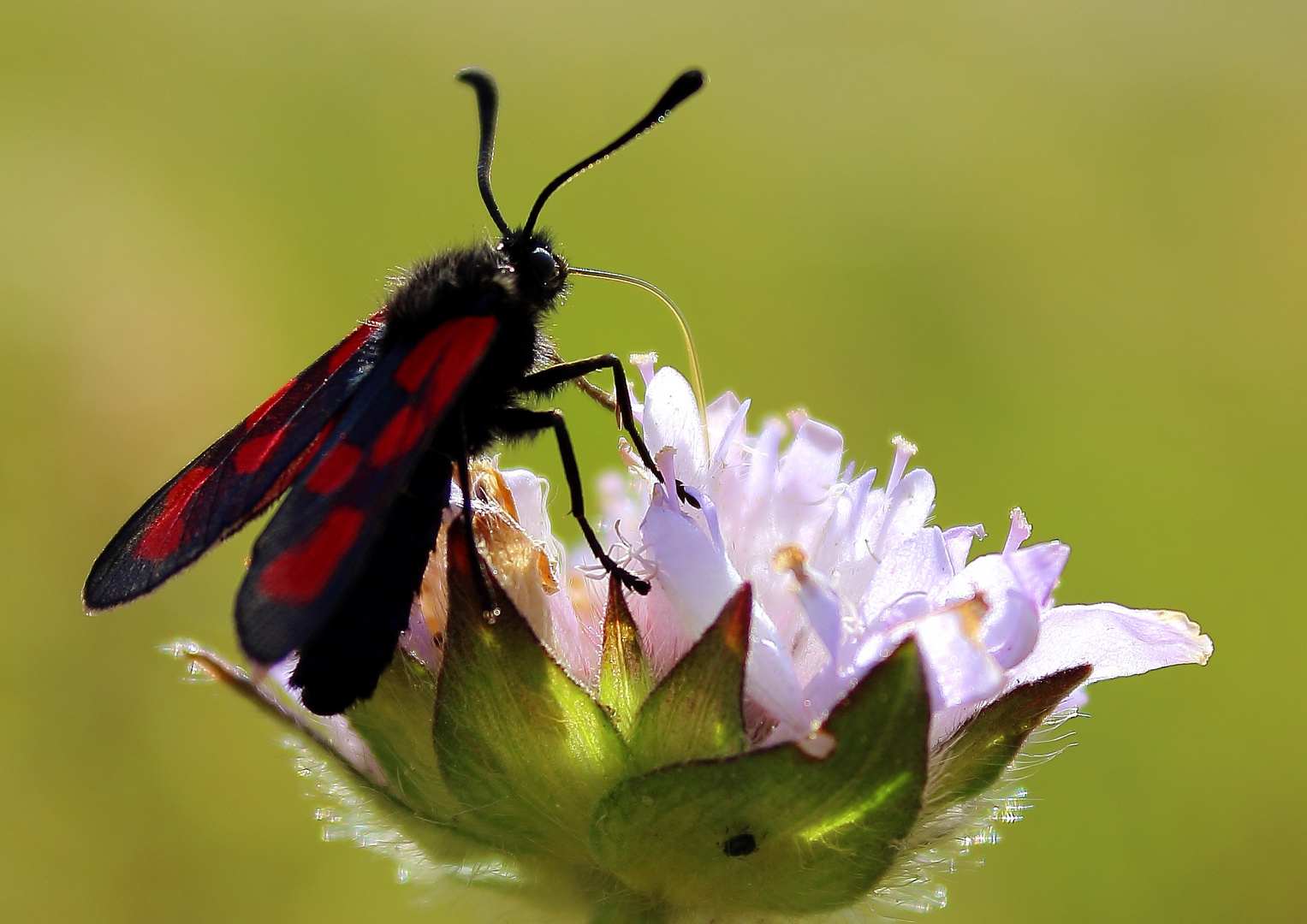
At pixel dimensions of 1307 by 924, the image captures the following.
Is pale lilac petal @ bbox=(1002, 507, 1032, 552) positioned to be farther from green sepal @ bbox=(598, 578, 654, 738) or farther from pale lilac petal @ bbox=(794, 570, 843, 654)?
green sepal @ bbox=(598, 578, 654, 738)

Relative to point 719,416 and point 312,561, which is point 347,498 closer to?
point 312,561

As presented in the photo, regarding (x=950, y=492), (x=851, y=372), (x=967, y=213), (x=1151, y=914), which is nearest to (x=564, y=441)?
(x=1151, y=914)

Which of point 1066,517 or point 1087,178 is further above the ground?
point 1087,178

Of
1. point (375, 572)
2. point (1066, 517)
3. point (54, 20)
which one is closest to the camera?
point (375, 572)

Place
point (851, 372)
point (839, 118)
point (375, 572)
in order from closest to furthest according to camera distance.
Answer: point (375, 572) → point (851, 372) → point (839, 118)

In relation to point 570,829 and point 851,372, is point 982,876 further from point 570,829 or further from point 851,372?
point 570,829

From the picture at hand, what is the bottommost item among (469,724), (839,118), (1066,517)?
(1066,517)

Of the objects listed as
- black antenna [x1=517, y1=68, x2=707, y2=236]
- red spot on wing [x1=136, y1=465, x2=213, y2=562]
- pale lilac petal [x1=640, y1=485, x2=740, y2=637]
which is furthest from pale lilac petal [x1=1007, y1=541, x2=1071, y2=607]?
red spot on wing [x1=136, y1=465, x2=213, y2=562]

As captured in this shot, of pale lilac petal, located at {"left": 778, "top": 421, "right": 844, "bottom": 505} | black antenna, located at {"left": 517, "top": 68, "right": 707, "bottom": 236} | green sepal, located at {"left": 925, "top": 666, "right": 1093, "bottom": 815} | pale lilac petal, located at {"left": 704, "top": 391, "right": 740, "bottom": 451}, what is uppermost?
black antenna, located at {"left": 517, "top": 68, "right": 707, "bottom": 236}
